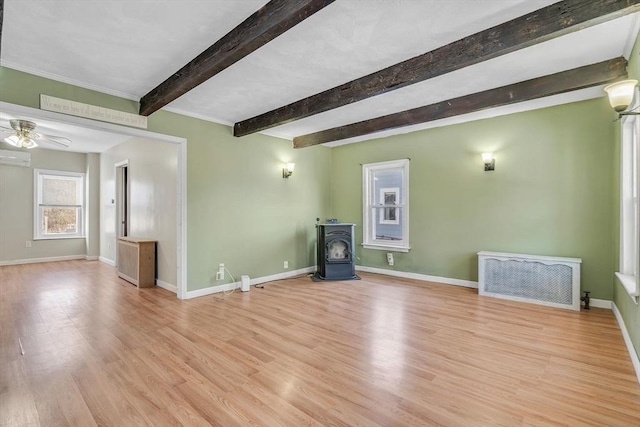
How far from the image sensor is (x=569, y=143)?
12.9 ft

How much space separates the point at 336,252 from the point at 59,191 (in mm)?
7103

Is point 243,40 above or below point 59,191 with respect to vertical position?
above

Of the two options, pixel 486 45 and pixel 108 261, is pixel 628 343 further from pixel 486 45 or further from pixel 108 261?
pixel 108 261

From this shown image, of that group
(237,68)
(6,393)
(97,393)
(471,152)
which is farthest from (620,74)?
(6,393)

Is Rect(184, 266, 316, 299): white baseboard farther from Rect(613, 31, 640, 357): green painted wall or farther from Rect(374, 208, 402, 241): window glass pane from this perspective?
Rect(613, 31, 640, 357): green painted wall

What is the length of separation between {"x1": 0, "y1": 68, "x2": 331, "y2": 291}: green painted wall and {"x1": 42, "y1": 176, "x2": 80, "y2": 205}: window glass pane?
5425mm

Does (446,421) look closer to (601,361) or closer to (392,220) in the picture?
(601,361)

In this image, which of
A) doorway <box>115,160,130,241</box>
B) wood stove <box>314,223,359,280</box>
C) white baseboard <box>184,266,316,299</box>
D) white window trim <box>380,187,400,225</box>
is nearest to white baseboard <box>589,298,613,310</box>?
white window trim <box>380,187,400,225</box>

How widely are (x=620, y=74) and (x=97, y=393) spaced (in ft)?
16.8

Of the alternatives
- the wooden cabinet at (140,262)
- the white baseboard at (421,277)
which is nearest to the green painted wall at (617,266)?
the white baseboard at (421,277)

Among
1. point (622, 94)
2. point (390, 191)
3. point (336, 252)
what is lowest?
point (336, 252)

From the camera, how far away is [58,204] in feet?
24.1

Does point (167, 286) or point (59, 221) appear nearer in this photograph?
point (167, 286)

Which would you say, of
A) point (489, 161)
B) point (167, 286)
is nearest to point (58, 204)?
point (167, 286)
